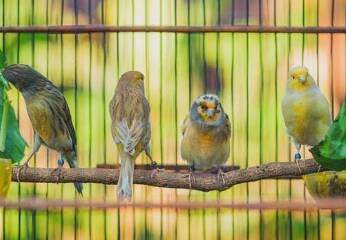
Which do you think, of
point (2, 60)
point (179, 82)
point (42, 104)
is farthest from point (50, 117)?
point (179, 82)

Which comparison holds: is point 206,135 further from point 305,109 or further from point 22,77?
point 22,77

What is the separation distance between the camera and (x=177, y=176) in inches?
77.6

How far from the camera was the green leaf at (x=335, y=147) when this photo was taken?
1.58 m

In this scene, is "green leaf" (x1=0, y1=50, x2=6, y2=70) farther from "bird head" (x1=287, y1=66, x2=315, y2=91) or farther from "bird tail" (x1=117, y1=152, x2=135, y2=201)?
"bird head" (x1=287, y1=66, x2=315, y2=91)

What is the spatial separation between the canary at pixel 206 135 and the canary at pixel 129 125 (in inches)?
4.7

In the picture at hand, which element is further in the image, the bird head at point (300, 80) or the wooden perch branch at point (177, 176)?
the bird head at point (300, 80)

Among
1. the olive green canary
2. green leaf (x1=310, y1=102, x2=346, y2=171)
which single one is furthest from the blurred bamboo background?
the olive green canary

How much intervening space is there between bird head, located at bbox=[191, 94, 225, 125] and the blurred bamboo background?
0.68 meters

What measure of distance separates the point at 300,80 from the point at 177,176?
409mm

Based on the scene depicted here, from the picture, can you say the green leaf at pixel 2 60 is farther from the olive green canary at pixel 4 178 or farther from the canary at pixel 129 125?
the olive green canary at pixel 4 178

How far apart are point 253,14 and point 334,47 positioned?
0.30m

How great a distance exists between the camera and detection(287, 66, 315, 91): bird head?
2146mm

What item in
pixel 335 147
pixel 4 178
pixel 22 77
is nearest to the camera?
pixel 4 178

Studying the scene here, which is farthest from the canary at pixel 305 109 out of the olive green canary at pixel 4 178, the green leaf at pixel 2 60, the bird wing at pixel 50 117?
the olive green canary at pixel 4 178
